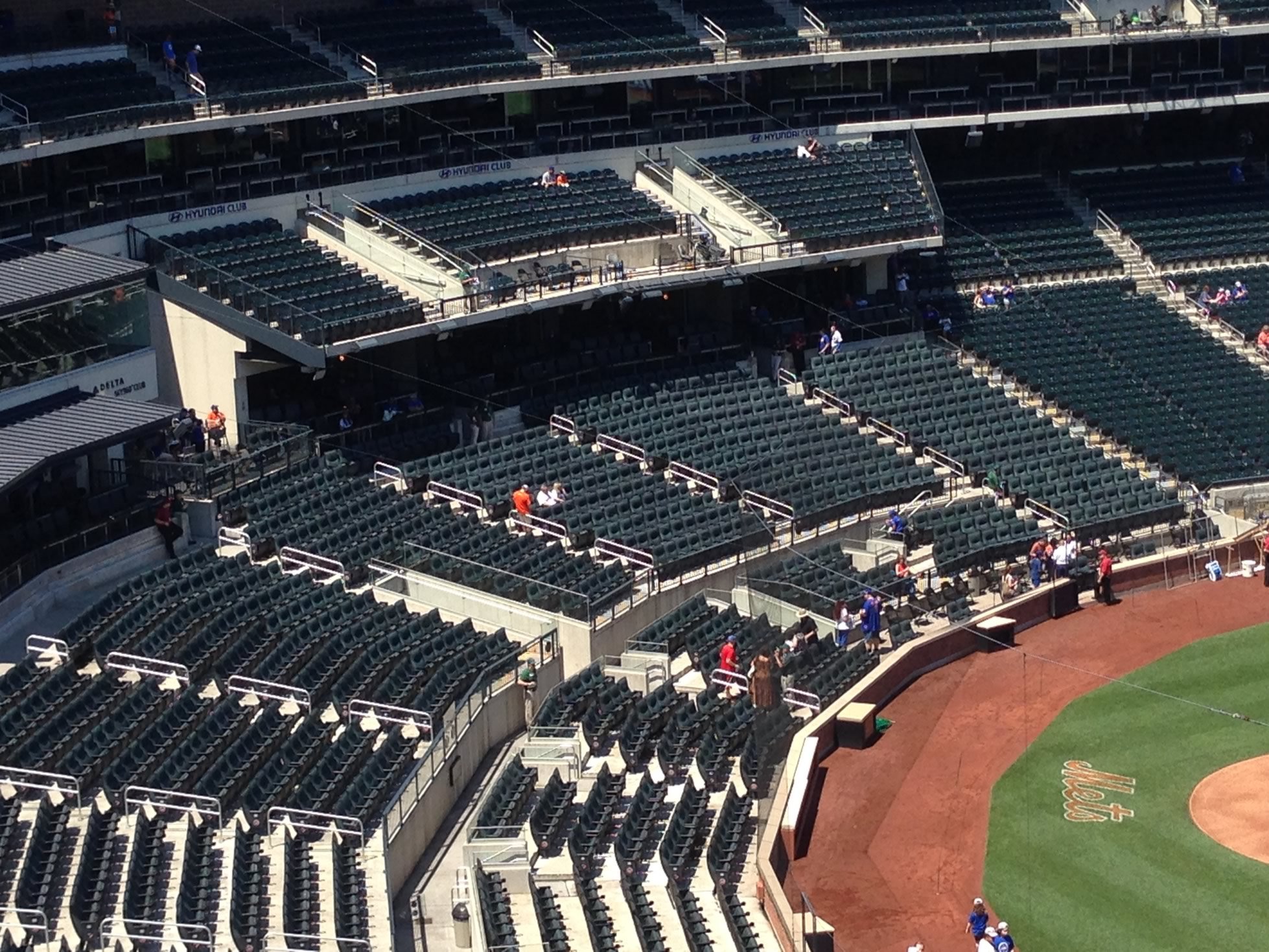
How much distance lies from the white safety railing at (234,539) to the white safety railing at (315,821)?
→ 31.9ft

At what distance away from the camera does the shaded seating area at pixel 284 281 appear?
1788 inches

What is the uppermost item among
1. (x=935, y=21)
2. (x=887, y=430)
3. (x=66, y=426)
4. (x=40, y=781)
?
(x=935, y=21)

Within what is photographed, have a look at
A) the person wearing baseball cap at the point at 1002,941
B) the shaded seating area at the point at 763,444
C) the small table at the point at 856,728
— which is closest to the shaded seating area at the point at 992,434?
the shaded seating area at the point at 763,444

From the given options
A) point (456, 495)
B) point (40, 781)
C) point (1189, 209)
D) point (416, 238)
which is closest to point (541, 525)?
point (456, 495)

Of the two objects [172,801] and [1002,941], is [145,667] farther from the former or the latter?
[1002,941]

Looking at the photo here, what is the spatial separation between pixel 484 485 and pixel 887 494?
7954mm

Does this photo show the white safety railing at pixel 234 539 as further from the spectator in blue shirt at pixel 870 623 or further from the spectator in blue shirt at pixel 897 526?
the spectator in blue shirt at pixel 897 526

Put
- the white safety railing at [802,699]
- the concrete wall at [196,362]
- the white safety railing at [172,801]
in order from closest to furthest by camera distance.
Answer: the white safety railing at [172,801], the white safety railing at [802,699], the concrete wall at [196,362]

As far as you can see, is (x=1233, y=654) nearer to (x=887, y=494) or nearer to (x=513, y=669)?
(x=887, y=494)

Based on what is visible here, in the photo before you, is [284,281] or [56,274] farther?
[284,281]

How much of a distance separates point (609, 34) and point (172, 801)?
28100 millimetres

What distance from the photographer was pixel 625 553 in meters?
43.8

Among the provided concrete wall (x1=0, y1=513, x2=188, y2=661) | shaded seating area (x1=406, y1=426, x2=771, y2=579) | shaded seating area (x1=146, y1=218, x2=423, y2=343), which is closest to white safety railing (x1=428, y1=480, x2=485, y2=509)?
shaded seating area (x1=406, y1=426, x2=771, y2=579)

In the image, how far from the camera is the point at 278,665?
37062mm
